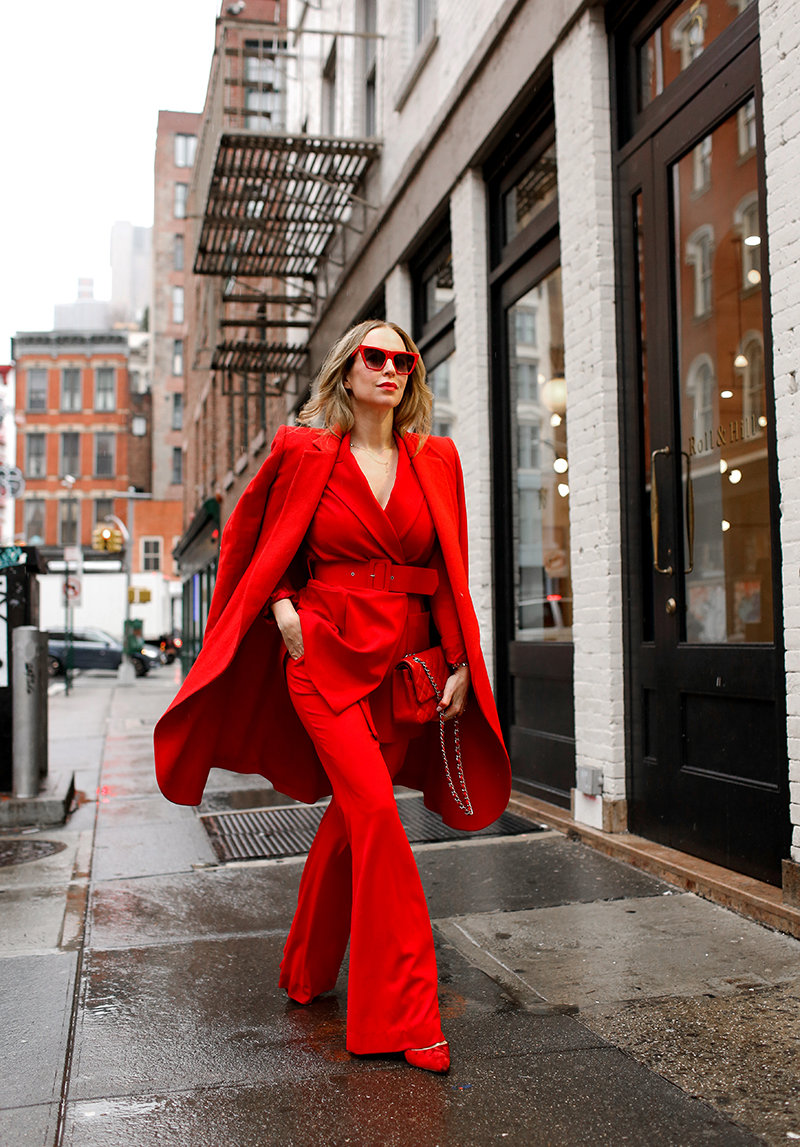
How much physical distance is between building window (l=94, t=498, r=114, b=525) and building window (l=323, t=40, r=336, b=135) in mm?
54586

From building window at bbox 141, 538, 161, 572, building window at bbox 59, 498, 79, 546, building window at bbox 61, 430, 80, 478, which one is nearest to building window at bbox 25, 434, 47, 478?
building window at bbox 61, 430, 80, 478

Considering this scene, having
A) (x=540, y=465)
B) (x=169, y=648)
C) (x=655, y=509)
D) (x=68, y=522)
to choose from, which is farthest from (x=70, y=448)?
(x=655, y=509)

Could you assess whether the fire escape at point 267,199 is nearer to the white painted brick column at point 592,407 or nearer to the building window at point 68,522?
the white painted brick column at point 592,407

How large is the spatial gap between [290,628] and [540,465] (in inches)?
171

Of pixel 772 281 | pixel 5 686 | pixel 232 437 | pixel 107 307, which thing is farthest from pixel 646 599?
pixel 107 307

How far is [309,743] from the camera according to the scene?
367 cm

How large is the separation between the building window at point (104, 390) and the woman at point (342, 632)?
6581 cm

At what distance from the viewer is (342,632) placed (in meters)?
3.23

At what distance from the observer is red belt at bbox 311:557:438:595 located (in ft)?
10.8

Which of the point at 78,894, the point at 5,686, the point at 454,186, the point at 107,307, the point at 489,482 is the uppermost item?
the point at 107,307

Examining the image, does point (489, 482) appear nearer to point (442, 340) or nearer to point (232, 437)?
point (442, 340)

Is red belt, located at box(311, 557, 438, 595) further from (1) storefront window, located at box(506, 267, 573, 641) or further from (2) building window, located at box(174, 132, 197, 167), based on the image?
(2) building window, located at box(174, 132, 197, 167)

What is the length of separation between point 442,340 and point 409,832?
15.5ft

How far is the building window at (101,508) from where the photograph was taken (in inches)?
2603
